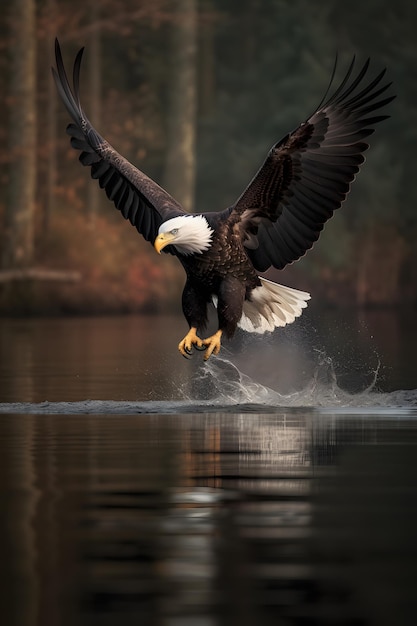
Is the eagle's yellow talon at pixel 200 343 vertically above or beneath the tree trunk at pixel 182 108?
beneath

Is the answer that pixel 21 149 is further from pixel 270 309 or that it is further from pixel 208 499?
pixel 208 499

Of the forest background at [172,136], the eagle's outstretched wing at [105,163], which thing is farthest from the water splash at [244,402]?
the forest background at [172,136]

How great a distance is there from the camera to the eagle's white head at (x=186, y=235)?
1031 cm

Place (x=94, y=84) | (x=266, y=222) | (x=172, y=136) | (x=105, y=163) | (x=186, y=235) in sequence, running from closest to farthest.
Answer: (x=186, y=235) < (x=266, y=222) < (x=105, y=163) < (x=172, y=136) < (x=94, y=84)

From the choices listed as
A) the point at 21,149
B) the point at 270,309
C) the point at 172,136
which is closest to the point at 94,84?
the point at 172,136

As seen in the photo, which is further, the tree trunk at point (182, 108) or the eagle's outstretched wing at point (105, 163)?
the tree trunk at point (182, 108)

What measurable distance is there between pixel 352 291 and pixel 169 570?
80.6 feet

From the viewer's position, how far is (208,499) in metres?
6.18

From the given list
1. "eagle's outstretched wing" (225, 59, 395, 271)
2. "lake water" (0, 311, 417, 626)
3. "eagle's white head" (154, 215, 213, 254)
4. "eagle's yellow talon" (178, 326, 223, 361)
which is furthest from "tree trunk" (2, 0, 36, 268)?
"eagle's white head" (154, 215, 213, 254)

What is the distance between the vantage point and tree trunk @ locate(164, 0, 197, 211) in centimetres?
2867

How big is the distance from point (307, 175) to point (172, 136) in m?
18.3

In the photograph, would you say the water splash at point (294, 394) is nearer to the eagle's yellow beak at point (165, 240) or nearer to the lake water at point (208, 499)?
the lake water at point (208, 499)

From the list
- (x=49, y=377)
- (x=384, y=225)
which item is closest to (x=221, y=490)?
(x=49, y=377)

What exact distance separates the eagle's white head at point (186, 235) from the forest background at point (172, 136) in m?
15.2
